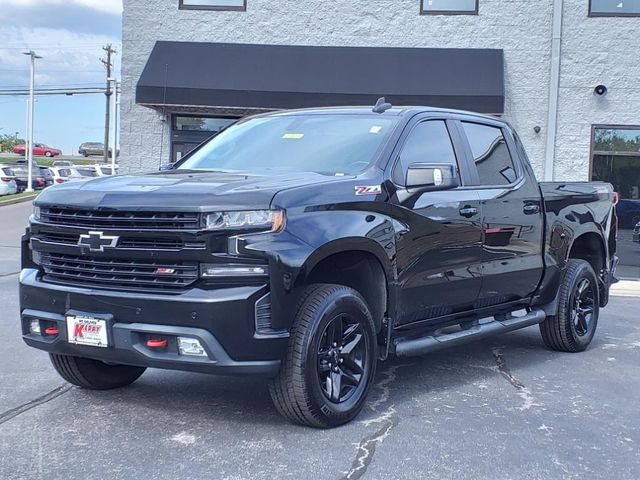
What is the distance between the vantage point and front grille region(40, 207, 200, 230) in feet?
14.0

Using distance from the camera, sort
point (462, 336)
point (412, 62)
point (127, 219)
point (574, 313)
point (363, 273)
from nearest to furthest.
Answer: point (127, 219) < point (363, 273) < point (462, 336) < point (574, 313) < point (412, 62)

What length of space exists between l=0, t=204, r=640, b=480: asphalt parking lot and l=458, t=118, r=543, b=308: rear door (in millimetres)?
698

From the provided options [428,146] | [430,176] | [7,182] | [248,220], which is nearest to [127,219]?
[248,220]

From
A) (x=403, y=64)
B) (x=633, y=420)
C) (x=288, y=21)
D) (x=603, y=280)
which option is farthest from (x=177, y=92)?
(x=633, y=420)

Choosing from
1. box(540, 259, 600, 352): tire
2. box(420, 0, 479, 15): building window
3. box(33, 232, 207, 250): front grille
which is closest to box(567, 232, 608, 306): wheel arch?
box(540, 259, 600, 352): tire

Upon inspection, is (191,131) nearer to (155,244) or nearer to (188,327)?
(155,244)

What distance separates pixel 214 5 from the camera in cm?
1620

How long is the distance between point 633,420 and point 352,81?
10.5 meters

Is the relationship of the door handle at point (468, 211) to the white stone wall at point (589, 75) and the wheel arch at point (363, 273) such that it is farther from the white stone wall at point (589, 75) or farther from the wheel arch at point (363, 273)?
the white stone wall at point (589, 75)

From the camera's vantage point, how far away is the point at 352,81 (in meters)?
14.8

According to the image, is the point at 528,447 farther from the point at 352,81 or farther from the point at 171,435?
the point at 352,81

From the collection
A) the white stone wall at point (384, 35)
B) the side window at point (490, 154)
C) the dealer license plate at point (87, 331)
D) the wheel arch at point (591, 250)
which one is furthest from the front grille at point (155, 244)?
the white stone wall at point (384, 35)

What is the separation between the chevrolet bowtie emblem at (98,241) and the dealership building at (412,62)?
406 inches

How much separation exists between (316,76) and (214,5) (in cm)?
Result: 288
